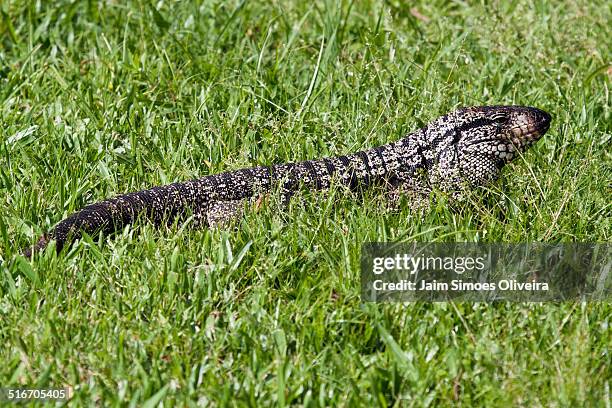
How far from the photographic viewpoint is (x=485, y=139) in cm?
612

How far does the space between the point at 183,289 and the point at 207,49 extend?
3286 millimetres

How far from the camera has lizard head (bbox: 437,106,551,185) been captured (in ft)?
20.0

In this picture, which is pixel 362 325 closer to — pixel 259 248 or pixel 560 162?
pixel 259 248

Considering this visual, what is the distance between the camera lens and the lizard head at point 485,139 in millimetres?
6086

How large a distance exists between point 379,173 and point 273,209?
2.50ft

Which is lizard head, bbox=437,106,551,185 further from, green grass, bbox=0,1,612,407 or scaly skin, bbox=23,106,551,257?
green grass, bbox=0,1,612,407

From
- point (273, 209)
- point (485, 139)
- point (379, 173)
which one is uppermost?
point (485, 139)

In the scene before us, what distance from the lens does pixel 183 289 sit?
483cm

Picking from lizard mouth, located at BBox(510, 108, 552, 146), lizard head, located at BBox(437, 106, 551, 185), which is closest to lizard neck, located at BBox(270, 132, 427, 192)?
lizard head, located at BBox(437, 106, 551, 185)

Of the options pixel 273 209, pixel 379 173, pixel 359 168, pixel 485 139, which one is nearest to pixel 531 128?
pixel 485 139

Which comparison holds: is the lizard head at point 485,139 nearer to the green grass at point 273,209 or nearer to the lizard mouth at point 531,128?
the lizard mouth at point 531,128

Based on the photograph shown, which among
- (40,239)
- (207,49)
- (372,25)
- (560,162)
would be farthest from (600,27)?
(40,239)

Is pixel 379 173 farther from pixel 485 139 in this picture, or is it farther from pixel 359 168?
pixel 485 139

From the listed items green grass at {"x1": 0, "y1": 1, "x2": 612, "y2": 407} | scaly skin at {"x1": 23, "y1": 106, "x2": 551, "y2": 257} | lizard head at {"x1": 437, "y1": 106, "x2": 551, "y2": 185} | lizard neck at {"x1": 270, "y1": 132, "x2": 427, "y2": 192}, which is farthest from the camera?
lizard head at {"x1": 437, "y1": 106, "x2": 551, "y2": 185}
